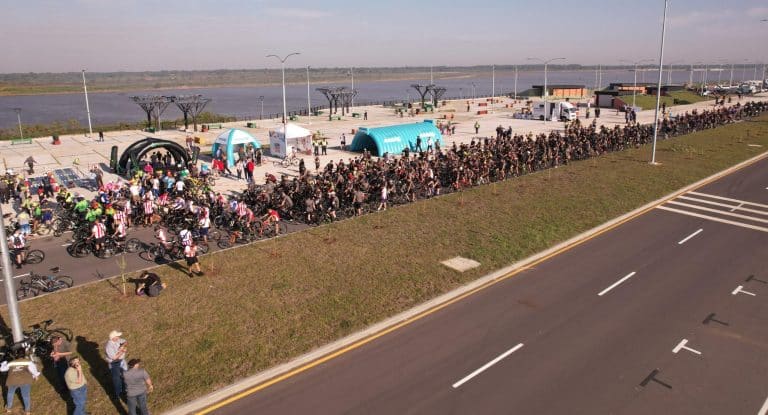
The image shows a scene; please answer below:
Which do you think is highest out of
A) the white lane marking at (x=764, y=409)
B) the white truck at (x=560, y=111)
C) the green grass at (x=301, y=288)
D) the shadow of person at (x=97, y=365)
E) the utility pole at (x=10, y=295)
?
the white truck at (x=560, y=111)

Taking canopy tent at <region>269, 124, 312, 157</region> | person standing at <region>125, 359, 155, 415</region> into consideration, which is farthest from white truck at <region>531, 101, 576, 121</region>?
person standing at <region>125, 359, 155, 415</region>

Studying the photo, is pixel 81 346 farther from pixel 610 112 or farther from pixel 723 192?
pixel 610 112

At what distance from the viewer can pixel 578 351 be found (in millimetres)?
11938

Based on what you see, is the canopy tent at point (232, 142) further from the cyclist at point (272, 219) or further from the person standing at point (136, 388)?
the person standing at point (136, 388)

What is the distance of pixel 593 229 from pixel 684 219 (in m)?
4.98

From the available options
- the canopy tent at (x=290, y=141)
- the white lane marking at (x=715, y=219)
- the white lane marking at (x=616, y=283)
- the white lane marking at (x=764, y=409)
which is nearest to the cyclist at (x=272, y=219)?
the white lane marking at (x=616, y=283)

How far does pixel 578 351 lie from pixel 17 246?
60.1 feet

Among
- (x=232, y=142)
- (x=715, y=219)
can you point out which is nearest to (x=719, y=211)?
(x=715, y=219)

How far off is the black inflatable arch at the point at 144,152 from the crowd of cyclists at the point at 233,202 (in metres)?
4.16

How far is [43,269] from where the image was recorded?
17844mm

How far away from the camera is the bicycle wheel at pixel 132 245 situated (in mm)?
19281

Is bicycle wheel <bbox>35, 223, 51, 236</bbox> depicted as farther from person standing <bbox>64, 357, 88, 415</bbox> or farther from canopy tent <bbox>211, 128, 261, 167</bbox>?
person standing <bbox>64, 357, 88, 415</bbox>

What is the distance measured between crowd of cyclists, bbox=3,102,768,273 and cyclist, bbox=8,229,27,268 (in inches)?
1.4

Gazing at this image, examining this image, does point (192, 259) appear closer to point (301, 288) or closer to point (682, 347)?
point (301, 288)
